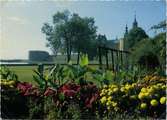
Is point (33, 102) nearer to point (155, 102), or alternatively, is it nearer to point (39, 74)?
point (39, 74)

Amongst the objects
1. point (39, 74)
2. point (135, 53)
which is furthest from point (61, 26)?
point (39, 74)

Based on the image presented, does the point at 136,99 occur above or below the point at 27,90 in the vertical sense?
below

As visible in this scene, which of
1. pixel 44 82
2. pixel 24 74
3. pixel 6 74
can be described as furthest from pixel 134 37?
pixel 44 82

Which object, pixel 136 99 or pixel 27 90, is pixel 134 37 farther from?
pixel 136 99

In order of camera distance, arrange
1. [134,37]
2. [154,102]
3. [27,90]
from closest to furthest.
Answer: [154,102] → [27,90] → [134,37]

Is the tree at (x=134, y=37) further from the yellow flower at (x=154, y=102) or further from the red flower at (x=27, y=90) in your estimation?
the yellow flower at (x=154, y=102)

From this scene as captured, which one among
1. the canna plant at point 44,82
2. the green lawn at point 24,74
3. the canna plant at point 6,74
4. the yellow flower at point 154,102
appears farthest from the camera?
the green lawn at point 24,74

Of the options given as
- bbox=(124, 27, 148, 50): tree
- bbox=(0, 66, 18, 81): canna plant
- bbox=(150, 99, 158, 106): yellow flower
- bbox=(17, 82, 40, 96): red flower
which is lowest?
bbox=(150, 99, 158, 106): yellow flower

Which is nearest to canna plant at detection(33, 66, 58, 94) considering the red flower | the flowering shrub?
the red flower

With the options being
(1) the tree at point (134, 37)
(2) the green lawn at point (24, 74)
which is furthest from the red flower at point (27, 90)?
(1) the tree at point (134, 37)

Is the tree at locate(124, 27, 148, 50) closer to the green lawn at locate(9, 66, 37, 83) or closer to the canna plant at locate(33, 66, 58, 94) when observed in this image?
the green lawn at locate(9, 66, 37, 83)

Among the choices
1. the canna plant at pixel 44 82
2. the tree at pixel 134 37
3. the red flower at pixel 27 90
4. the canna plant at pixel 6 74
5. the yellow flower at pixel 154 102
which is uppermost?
the tree at pixel 134 37

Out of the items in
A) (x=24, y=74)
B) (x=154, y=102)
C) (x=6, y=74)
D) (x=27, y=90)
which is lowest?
(x=154, y=102)

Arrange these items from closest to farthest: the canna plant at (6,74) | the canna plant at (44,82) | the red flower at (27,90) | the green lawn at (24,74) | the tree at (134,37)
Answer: the red flower at (27,90)
the canna plant at (44,82)
the canna plant at (6,74)
the green lawn at (24,74)
the tree at (134,37)
